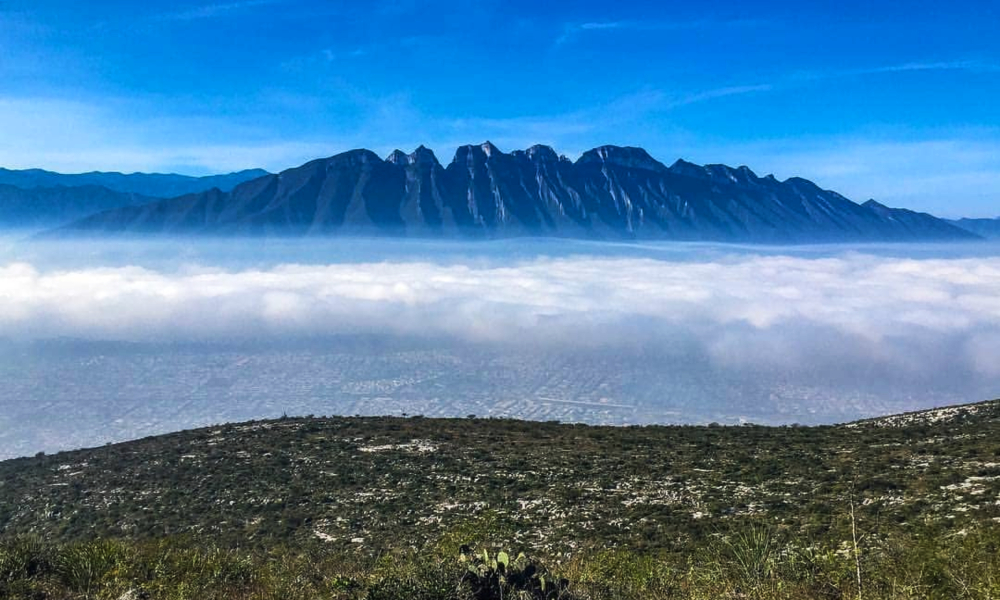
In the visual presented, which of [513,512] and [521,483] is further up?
[513,512]

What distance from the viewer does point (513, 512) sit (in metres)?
32.1

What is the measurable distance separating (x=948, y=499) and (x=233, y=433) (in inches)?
2056

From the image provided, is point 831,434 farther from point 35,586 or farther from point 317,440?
point 35,586

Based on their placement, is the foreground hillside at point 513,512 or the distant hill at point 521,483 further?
the distant hill at point 521,483

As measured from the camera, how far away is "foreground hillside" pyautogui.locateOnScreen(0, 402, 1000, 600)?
13.1 meters

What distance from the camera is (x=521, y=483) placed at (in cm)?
3731

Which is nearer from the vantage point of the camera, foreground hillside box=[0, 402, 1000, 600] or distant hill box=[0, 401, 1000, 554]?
foreground hillside box=[0, 402, 1000, 600]

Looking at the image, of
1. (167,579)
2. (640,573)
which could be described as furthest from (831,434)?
(167,579)

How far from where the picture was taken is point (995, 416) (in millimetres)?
45031

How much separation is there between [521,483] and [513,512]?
528cm

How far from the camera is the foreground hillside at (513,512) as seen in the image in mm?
13055

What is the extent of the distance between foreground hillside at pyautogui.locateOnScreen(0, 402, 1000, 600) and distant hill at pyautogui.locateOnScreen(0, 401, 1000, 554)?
170 mm

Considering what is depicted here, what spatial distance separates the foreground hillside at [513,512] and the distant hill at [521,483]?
0.17 m

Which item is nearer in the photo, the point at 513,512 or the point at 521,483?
the point at 513,512
